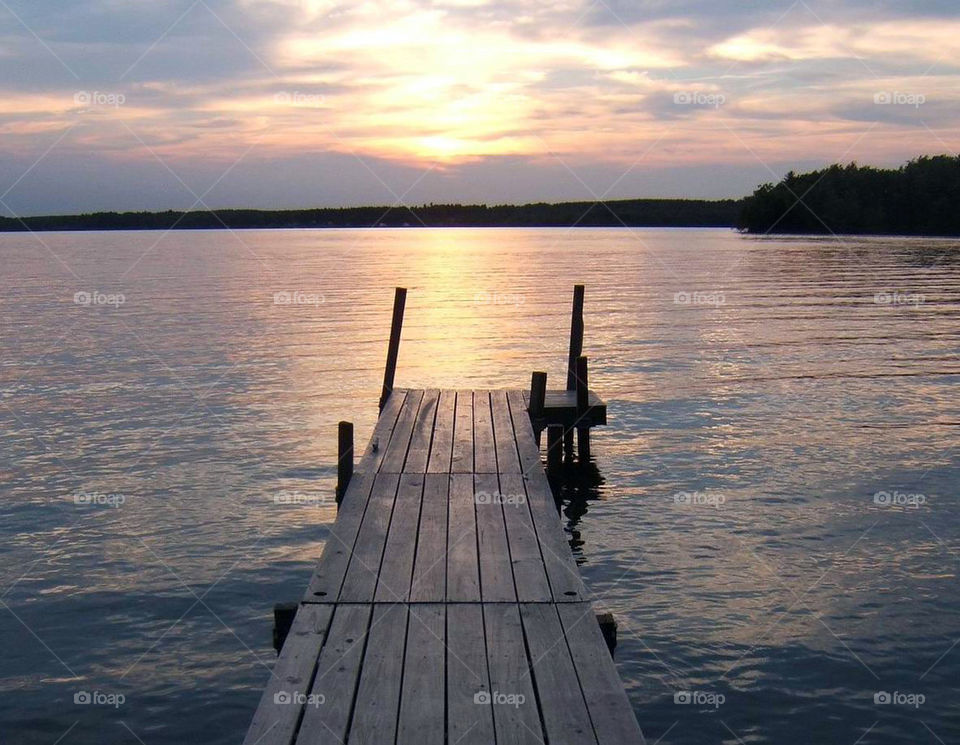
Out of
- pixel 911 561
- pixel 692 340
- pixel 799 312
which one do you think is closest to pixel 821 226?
pixel 799 312

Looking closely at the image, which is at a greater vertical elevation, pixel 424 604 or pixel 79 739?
pixel 424 604

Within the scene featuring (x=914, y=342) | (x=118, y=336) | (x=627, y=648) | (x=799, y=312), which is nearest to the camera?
(x=627, y=648)

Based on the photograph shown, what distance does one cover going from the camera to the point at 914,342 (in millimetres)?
32812

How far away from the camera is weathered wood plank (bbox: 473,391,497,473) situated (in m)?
11.8

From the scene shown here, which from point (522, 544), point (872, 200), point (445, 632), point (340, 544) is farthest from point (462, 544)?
point (872, 200)

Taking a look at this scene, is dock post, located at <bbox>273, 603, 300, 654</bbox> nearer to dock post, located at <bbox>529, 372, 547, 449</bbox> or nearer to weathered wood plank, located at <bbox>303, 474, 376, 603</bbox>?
weathered wood plank, located at <bbox>303, 474, 376, 603</bbox>

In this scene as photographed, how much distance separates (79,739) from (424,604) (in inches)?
133

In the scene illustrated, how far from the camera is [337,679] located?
610 centimetres

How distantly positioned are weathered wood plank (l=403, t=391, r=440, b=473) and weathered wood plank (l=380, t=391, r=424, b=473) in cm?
6

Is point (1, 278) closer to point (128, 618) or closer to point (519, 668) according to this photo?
point (128, 618)

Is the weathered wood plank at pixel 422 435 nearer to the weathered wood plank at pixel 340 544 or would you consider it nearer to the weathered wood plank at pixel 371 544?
the weathered wood plank at pixel 371 544

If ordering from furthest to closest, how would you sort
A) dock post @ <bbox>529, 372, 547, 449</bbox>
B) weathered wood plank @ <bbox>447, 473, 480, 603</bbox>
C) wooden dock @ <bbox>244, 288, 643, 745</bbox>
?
1. dock post @ <bbox>529, 372, 547, 449</bbox>
2. weathered wood plank @ <bbox>447, 473, 480, 603</bbox>
3. wooden dock @ <bbox>244, 288, 643, 745</bbox>

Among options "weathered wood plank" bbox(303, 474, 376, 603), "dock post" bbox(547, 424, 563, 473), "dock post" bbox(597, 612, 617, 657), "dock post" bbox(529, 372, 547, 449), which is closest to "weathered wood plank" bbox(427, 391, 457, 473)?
"weathered wood plank" bbox(303, 474, 376, 603)

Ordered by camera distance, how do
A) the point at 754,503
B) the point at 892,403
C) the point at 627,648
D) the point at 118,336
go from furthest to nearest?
1. the point at 118,336
2. the point at 892,403
3. the point at 754,503
4. the point at 627,648
